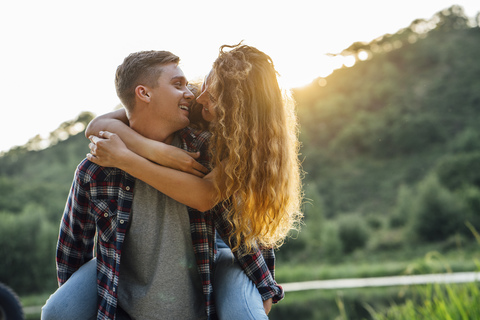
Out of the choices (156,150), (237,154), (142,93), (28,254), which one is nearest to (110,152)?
(156,150)

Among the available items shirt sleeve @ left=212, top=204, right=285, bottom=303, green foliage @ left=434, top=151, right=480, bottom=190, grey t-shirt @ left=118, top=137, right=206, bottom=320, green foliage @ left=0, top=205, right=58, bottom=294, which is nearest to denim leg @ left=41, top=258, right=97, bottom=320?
grey t-shirt @ left=118, top=137, right=206, bottom=320

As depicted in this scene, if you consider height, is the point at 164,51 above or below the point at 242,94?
above

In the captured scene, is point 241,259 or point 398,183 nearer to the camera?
point 241,259

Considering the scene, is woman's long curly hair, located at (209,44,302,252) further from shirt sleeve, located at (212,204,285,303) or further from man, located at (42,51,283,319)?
man, located at (42,51,283,319)

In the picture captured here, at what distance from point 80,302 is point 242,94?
116cm

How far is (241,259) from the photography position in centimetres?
230

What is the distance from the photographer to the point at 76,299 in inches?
85.8

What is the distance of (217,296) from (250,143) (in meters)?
0.70

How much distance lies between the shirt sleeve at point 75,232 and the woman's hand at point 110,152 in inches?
5.3

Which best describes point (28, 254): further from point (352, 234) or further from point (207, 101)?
point (207, 101)

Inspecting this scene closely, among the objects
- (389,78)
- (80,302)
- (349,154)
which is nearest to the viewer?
(80,302)

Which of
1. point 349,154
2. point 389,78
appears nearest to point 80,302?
point 349,154

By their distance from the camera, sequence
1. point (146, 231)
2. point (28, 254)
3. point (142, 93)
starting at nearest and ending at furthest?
point (146, 231), point (142, 93), point (28, 254)

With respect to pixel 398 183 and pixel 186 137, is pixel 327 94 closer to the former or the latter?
pixel 398 183
